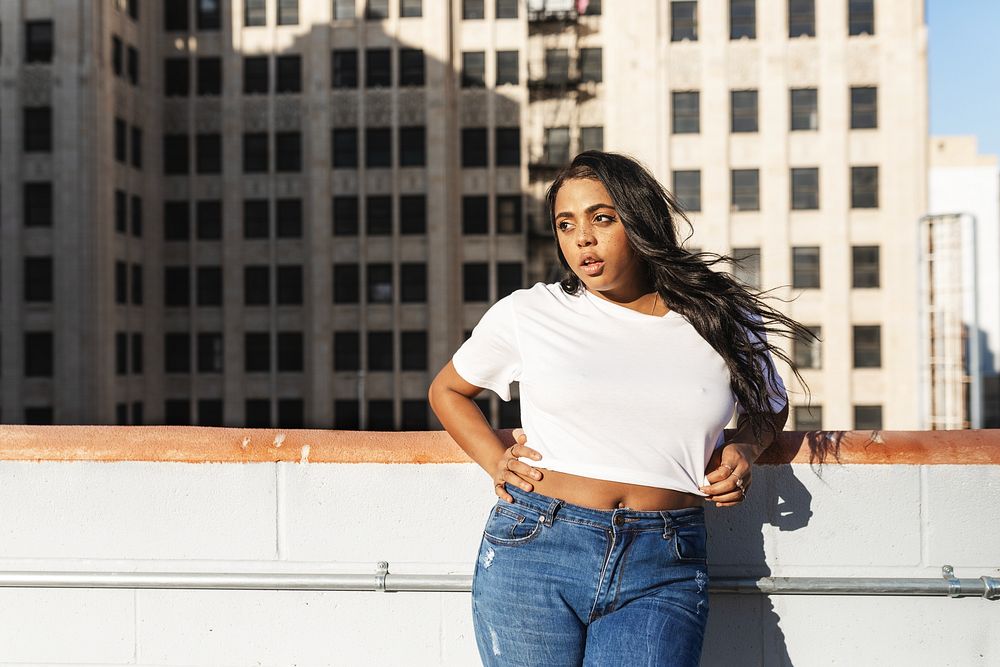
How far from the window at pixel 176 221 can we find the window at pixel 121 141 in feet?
11.2

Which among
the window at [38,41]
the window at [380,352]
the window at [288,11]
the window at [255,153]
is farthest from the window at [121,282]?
the window at [288,11]

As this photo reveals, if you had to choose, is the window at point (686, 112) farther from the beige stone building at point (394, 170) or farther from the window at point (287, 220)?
the window at point (287, 220)

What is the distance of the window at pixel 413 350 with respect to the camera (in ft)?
150

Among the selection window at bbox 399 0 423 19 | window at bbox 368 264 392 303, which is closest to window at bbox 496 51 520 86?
window at bbox 399 0 423 19

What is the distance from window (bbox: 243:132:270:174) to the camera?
46.4 m

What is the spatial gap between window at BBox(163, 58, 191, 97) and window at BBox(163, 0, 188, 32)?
1698mm

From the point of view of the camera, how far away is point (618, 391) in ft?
8.95

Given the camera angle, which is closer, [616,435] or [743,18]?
[616,435]

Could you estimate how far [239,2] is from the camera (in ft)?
151

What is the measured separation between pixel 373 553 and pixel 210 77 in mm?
47721

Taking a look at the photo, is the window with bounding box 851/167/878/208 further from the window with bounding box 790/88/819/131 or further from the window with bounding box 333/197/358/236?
the window with bounding box 333/197/358/236

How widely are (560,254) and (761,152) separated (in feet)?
142

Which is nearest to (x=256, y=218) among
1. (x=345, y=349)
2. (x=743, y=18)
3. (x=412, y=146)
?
(x=345, y=349)

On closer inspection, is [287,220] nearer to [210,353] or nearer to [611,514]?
[210,353]
